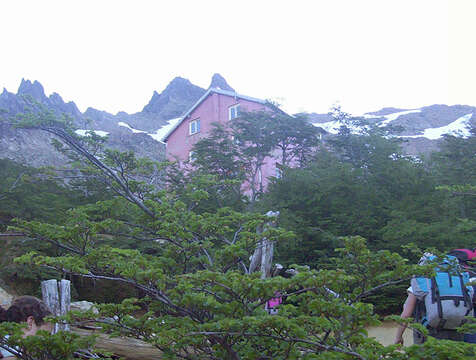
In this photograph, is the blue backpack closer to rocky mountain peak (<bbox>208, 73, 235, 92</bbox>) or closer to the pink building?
the pink building

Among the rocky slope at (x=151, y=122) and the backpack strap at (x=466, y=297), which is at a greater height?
the rocky slope at (x=151, y=122)

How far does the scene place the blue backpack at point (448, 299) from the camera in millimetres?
3703

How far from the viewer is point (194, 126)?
3084 centimetres

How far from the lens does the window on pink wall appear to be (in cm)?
3053

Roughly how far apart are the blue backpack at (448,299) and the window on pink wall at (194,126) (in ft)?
88.9

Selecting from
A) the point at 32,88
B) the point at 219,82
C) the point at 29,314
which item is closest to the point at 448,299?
the point at 29,314

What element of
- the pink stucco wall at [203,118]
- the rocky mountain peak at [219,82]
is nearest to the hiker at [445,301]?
the pink stucco wall at [203,118]

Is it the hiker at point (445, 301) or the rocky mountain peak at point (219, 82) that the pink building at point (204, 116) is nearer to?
the hiker at point (445, 301)

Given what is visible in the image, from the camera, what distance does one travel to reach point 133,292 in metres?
12.5

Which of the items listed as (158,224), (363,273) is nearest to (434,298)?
(363,273)

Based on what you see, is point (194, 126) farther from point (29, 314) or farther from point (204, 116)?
point (29, 314)

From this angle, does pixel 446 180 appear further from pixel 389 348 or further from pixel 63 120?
pixel 389 348

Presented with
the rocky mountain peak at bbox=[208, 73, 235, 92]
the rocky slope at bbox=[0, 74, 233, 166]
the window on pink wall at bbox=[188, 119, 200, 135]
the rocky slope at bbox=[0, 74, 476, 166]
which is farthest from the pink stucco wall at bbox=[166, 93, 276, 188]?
the rocky mountain peak at bbox=[208, 73, 235, 92]

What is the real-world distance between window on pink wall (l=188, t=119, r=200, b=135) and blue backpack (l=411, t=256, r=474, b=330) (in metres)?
27.1
